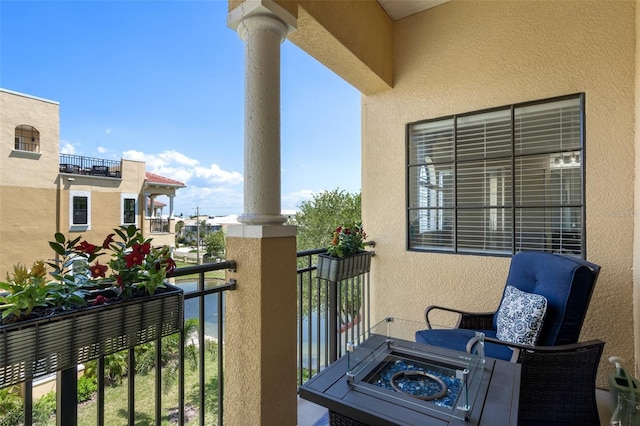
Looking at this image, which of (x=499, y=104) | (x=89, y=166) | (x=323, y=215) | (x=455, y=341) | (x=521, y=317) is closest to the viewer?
(x=521, y=317)

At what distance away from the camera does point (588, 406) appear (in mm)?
1687

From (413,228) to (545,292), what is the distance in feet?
4.23

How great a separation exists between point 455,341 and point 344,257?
3.29 ft

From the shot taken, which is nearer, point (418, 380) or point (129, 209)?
point (418, 380)

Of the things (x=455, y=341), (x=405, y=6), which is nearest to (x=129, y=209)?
(x=405, y=6)

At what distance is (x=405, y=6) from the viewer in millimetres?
2943

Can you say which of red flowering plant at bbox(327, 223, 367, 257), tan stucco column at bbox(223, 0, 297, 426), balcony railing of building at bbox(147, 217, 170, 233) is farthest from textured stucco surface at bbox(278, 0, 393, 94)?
balcony railing of building at bbox(147, 217, 170, 233)

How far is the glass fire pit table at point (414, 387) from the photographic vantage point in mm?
1123

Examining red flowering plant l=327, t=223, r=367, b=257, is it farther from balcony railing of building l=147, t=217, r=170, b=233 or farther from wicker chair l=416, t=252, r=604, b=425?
balcony railing of building l=147, t=217, r=170, b=233

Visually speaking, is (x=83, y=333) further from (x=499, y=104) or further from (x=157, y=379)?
(x=499, y=104)

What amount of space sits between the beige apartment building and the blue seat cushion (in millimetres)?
3607

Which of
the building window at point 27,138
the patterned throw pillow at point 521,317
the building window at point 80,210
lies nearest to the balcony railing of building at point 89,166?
the building window at point 80,210

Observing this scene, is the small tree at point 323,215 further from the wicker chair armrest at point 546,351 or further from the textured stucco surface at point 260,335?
the wicker chair armrest at point 546,351

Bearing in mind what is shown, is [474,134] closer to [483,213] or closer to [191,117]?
[483,213]
